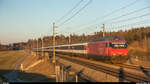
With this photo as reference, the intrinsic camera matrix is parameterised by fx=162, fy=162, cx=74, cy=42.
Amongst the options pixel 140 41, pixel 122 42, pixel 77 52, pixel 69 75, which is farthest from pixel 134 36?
pixel 69 75

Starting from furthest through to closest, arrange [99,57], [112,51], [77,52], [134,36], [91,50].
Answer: [134,36] < [77,52] < [91,50] < [99,57] < [112,51]

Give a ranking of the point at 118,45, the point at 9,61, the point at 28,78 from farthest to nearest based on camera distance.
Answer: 1. the point at 9,61
2. the point at 28,78
3. the point at 118,45

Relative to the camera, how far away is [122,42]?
20.8 m

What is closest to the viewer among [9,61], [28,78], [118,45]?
[118,45]

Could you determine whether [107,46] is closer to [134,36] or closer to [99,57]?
[99,57]

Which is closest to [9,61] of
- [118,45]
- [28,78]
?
[28,78]

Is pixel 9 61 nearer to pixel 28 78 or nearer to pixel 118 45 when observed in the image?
pixel 28 78

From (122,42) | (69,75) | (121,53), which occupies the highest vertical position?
(122,42)

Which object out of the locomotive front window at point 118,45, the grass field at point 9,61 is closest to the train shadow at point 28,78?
the locomotive front window at point 118,45

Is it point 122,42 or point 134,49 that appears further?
point 134,49

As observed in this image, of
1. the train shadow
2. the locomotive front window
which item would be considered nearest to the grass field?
the train shadow

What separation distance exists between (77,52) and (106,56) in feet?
49.7

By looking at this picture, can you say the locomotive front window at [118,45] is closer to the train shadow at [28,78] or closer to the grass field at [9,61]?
the train shadow at [28,78]

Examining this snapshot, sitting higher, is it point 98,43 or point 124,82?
point 98,43
